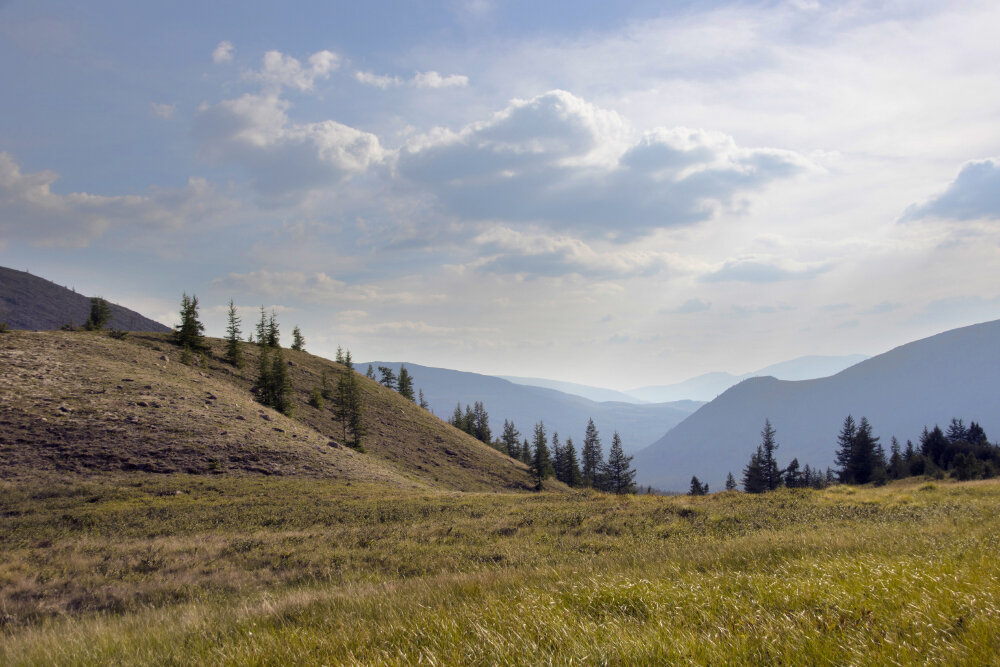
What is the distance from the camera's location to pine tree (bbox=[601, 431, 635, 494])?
81.6 metres

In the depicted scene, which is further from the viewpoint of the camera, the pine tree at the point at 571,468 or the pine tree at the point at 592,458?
the pine tree at the point at 571,468

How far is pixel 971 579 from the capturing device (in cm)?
413

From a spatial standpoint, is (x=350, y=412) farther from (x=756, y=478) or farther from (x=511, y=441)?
(x=756, y=478)

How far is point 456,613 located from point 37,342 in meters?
59.8

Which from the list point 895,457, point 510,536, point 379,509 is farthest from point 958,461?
point 379,509

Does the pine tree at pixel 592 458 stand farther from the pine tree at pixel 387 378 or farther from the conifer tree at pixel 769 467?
the pine tree at pixel 387 378

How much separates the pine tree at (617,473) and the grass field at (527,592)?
65919 mm

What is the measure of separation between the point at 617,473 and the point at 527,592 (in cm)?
8475

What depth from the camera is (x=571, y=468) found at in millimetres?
94875

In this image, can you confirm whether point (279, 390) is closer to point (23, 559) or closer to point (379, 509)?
point (379, 509)

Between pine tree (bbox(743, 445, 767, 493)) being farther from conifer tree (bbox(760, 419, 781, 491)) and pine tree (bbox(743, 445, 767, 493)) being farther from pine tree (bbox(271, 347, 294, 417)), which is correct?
pine tree (bbox(271, 347, 294, 417))

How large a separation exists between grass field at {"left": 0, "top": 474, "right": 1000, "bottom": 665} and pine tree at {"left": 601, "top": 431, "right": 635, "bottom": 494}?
65.9 meters

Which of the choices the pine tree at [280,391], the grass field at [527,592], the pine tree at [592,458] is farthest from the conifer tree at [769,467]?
the pine tree at [280,391]

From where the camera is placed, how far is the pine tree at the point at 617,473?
81.6m
